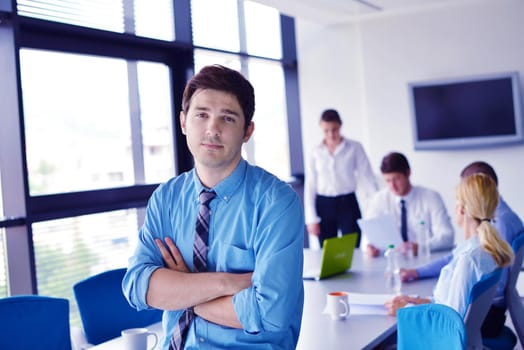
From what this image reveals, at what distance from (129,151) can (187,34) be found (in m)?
1.13

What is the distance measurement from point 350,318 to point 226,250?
948mm

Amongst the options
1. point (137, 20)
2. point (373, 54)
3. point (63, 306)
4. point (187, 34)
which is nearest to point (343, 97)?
point (373, 54)

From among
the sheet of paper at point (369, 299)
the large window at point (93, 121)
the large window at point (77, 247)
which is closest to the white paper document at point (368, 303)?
the sheet of paper at point (369, 299)

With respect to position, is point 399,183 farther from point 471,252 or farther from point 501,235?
point 471,252

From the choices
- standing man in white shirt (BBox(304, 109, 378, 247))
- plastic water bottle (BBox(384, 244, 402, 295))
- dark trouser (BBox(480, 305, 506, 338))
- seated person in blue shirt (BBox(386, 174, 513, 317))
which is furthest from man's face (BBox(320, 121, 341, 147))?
seated person in blue shirt (BBox(386, 174, 513, 317))

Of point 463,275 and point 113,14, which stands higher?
point 113,14

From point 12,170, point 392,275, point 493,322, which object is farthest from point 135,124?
point 493,322

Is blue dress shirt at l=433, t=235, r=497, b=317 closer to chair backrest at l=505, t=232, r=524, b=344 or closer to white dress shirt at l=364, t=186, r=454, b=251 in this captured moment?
chair backrest at l=505, t=232, r=524, b=344

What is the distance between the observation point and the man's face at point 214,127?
1.81m

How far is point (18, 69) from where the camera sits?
12.2ft

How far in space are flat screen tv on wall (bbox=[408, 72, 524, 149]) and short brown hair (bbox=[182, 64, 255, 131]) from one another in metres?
4.95

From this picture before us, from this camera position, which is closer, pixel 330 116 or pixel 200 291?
pixel 200 291

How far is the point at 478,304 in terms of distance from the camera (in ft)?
8.22

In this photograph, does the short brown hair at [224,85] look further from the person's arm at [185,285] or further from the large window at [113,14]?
the large window at [113,14]
